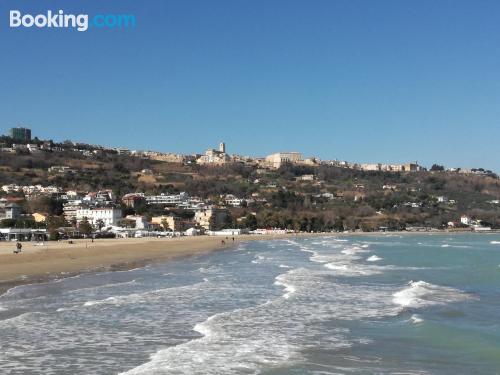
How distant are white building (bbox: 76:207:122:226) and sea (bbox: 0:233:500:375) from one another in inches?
2861

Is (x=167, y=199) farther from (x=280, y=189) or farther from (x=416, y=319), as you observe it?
(x=416, y=319)

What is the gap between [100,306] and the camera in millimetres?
16719

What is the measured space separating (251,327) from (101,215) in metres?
86.0

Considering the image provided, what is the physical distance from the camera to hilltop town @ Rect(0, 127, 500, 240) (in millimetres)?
95375

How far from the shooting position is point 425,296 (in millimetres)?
19562

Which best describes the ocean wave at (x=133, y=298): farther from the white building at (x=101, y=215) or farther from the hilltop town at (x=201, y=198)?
the white building at (x=101, y=215)

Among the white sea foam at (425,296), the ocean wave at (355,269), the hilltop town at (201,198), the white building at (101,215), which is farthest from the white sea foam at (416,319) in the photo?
the white building at (101,215)

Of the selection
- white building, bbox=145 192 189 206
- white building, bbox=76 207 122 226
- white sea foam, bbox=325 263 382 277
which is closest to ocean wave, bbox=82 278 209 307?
white sea foam, bbox=325 263 382 277

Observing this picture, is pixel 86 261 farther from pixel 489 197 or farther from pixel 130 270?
pixel 489 197

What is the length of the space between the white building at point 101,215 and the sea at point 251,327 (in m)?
72.7

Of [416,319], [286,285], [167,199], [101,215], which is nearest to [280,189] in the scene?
[167,199]

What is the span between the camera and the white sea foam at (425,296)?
17938 mm

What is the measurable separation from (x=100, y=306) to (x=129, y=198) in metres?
98.9

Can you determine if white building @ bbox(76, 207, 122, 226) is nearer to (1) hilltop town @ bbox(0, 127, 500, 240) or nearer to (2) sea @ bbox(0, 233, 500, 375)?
(1) hilltop town @ bbox(0, 127, 500, 240)
